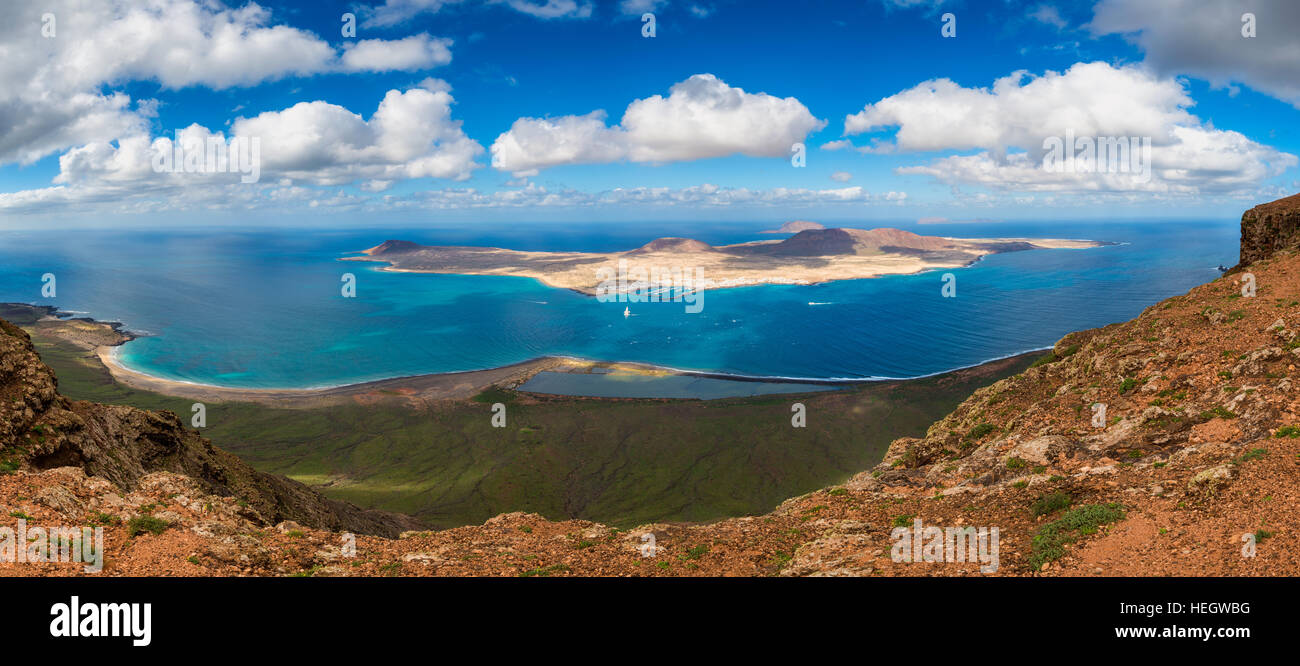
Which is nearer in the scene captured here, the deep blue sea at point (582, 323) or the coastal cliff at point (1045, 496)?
the coastal cliff at point (1045, 496)

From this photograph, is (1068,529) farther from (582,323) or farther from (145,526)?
(582,323)

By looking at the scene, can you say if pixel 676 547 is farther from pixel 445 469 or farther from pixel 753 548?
pixel 445 469

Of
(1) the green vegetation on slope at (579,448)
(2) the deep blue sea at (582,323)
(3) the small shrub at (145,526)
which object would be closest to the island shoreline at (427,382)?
(2) the deep blue sea at (582,323)

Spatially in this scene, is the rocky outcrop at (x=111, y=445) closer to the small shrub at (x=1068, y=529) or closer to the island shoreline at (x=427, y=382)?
the small shrub at (x=1068, y=529)

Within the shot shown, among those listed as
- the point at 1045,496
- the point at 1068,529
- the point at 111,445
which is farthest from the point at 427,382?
the point at 1068,529

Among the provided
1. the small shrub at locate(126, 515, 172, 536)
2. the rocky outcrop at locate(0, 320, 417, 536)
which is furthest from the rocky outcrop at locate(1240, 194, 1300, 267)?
the rocky outcrop at locate(0, 320, 417, 536)

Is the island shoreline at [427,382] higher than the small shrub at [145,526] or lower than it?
lower
